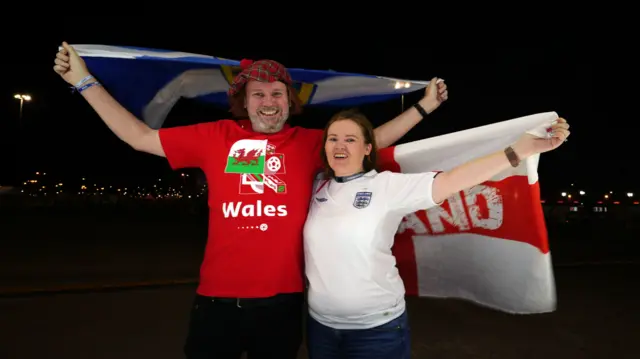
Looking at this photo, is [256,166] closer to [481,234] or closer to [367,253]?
[367,253]

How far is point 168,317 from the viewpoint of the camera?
5.79m

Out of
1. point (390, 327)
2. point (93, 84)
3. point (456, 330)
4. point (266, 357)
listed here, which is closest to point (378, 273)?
point (390, 327)

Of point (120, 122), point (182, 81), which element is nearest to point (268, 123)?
point (120, 122)

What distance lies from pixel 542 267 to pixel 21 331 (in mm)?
5357

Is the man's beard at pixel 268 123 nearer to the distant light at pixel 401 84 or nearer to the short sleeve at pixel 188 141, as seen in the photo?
the short sleeve at pixel 188 141

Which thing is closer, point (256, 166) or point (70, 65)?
point (256, 166)

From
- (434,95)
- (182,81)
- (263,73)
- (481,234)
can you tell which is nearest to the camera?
(263,73)

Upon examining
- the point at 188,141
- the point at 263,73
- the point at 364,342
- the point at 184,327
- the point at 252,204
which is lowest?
the point at 184,327

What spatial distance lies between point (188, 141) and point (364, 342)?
1.40 m

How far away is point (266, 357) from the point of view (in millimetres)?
2232

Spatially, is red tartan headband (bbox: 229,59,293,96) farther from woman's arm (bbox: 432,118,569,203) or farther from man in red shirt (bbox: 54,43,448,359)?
woman's arm (bbox: 432,118,569,203)

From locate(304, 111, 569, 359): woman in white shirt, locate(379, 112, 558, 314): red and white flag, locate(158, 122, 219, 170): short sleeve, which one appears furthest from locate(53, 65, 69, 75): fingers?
locate(379, 112, 558, 314): red and white flag

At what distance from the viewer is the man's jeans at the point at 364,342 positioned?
6.88ft

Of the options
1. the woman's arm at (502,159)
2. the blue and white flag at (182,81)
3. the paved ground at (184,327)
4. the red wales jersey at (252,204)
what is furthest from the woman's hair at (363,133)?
the paved ground at (184,327)
